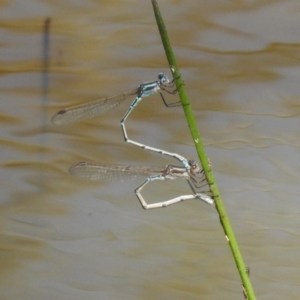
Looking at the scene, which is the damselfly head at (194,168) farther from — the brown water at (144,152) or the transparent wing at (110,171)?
the brown water at (144,152)

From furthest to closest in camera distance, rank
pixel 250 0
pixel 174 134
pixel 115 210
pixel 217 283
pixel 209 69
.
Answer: pixel 217 283
pixel 115 210
pixel 174 134
pixel 209 69
pixel 250 0

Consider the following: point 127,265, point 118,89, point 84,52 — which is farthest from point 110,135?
point 127,265

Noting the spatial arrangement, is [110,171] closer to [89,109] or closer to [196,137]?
[89,109]

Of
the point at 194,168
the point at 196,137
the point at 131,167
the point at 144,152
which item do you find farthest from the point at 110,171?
the point at 196,137

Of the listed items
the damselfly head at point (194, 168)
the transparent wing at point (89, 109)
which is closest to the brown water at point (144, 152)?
the transparent wing at point (89, 109)

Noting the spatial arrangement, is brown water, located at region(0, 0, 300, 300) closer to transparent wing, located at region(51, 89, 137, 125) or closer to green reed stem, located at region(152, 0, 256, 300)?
transparent wing, located at region(51, 89, 137, 125)

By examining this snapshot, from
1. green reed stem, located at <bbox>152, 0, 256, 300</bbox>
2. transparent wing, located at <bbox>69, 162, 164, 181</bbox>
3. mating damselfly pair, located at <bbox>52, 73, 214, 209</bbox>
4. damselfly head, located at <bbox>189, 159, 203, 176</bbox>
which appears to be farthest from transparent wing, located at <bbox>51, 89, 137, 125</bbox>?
green reed stem, located at <bbox>152, 0, 256, 300</bbox>

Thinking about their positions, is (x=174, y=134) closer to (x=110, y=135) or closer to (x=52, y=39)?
(x=110, y=135)
